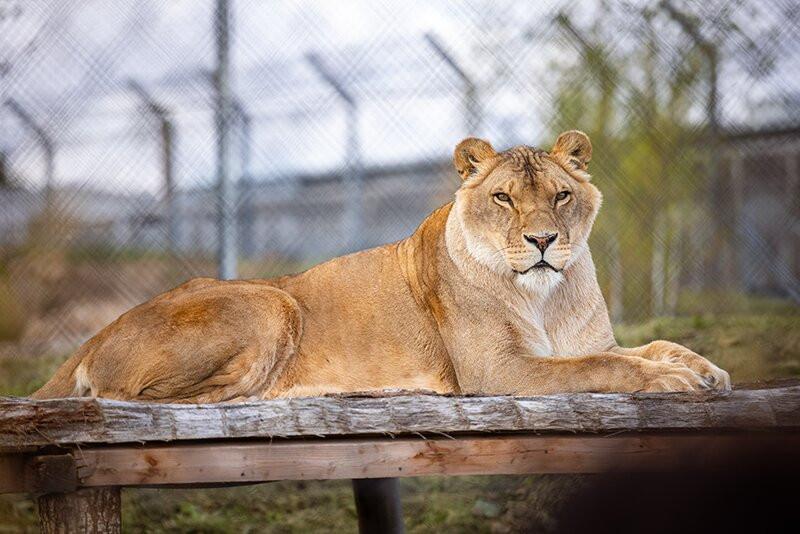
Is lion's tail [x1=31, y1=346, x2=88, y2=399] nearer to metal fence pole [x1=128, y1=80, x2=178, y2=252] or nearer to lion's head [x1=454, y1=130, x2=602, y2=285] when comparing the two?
lion's head [x1=454, y1=130, x2=602, y2=285]

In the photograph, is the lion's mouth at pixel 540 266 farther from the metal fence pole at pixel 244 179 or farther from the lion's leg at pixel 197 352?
the metal fence pole at pixel 244 179

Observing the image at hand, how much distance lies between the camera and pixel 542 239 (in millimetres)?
2680

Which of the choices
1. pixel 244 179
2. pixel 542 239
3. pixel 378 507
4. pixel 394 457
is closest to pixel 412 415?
pixel 394 457

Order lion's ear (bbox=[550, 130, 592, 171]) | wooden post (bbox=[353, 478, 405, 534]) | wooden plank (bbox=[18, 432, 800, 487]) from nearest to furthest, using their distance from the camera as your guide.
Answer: wooden plank (bbox=[18, 432, 800, 487]), lion's ear (bbox=[550, 130, 592, 171]), wooden post (bbox=[353, 478, 405, 534])

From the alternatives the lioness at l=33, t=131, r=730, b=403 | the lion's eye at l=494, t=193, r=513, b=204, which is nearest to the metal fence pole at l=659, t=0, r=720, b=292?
the lioness at l=33, t=131, r=730, b=403

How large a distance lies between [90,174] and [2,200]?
491mm

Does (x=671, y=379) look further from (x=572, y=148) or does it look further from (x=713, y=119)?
(x=713, y=119)

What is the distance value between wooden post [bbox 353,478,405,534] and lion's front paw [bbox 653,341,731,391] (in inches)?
49.2

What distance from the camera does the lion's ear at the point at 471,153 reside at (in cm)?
296

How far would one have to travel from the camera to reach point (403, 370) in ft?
9.92

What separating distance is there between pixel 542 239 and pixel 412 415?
0.67 m

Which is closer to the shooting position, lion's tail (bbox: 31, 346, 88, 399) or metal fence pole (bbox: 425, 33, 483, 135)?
lion's tail (bbox: 31, 346, 88, 399)

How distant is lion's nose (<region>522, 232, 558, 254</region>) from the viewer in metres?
2.68

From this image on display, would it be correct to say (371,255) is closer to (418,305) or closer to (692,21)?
(418,305)
